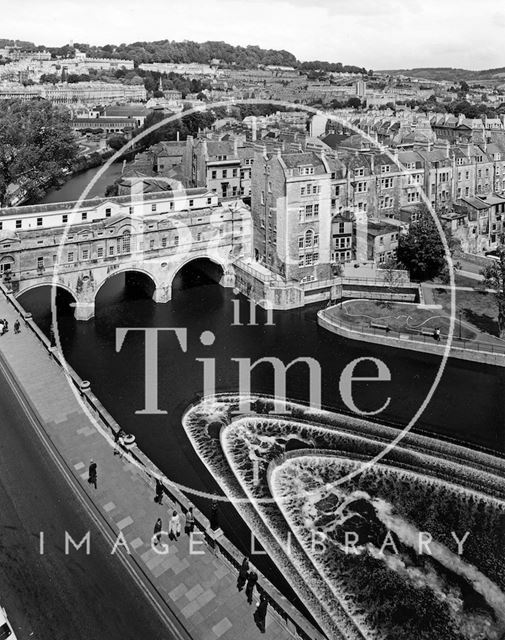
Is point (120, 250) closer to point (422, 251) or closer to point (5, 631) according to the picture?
point (422, 251)

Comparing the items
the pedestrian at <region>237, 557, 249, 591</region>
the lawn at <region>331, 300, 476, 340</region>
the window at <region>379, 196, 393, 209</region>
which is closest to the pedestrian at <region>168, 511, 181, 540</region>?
the pedestrian at <region>237, 557, 249, 591</region>

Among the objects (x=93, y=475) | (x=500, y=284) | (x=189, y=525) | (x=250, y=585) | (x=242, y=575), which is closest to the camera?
(x=250, y=585)

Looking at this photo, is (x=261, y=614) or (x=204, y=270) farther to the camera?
(x=204, y=270)

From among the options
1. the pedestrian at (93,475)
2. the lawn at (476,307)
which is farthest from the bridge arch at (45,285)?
the lawn at (476,307)

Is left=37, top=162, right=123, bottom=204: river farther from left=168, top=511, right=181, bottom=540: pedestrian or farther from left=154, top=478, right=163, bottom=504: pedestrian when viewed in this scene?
left=168, top=511, right=181, bottom=540: pedestrian

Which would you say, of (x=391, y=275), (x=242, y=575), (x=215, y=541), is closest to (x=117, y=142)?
(x=391, y=275)

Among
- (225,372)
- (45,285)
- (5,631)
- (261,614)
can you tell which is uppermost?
(45,285)

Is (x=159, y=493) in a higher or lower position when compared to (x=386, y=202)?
lower

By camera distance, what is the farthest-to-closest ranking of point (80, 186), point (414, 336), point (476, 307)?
point (80, 186) → point (476, 307) → point (414, 336)
